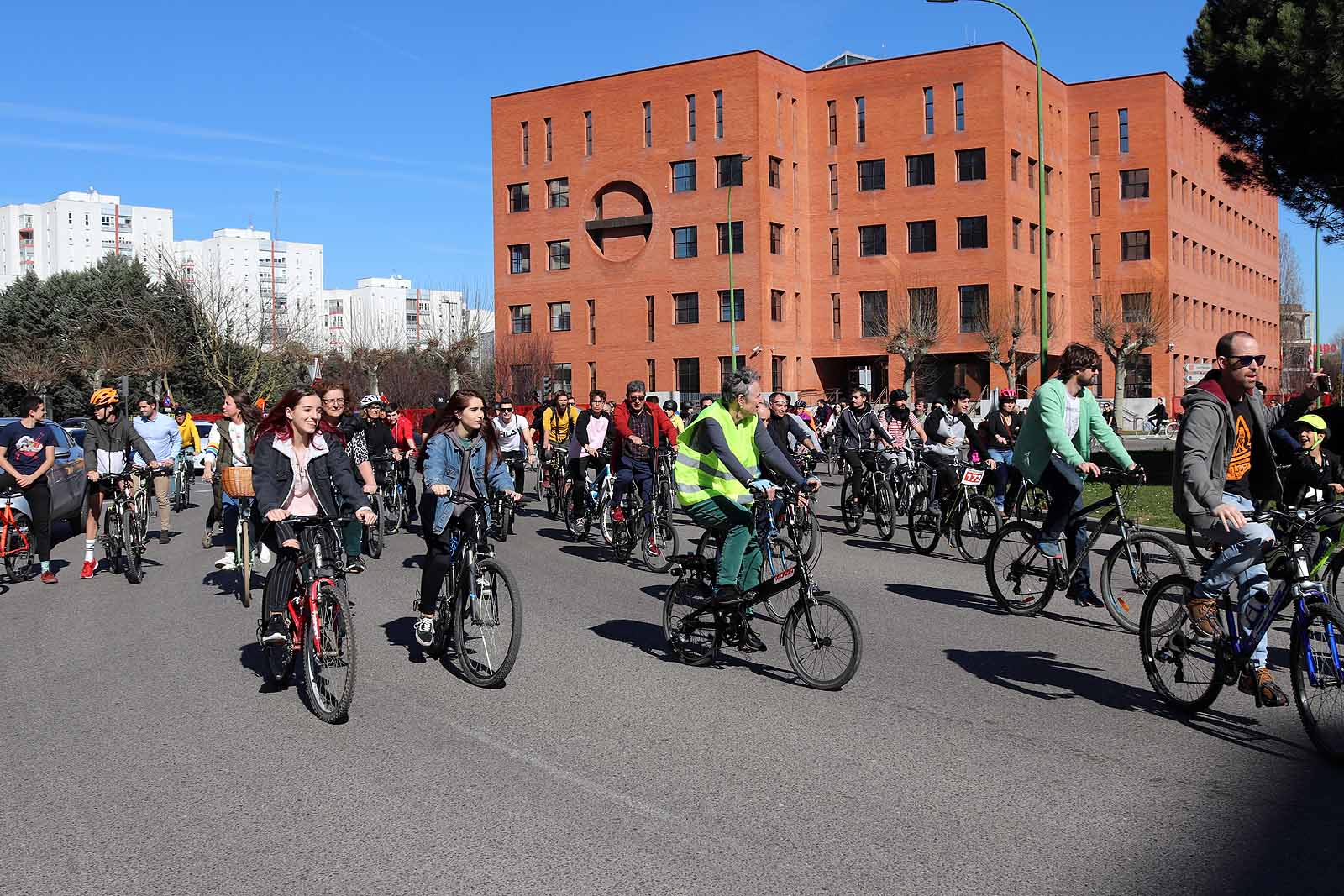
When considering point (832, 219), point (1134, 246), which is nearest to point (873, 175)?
point (832, 219)

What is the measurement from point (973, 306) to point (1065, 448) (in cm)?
5156

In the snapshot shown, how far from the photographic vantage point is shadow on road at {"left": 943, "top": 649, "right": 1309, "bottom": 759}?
6.08 meters

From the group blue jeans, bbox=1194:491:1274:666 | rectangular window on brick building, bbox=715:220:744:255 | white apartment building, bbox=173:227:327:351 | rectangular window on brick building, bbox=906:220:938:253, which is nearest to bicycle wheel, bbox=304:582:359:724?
blue jeans, bbox=1194:491:1274:666

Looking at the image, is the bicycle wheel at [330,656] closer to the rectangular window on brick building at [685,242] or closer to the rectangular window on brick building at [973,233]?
the rectangular window on brick building at [973,233]

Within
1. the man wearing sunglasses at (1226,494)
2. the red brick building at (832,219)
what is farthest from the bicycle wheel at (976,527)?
the red brick building at (832,219)

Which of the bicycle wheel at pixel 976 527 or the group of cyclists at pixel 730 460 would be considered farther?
the bicycle wheel at pixel 976 527

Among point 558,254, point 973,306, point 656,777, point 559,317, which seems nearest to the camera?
point 656,777

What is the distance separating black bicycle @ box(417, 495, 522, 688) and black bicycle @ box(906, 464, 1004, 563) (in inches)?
242

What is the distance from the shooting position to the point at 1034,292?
60.2m

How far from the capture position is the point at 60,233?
14025cm

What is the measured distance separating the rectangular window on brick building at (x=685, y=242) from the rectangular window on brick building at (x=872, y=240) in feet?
25.8

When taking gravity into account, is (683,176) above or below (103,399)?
above

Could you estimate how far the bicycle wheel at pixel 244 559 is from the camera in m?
10.9

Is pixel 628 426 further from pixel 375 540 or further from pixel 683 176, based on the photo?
pixel 683 176
